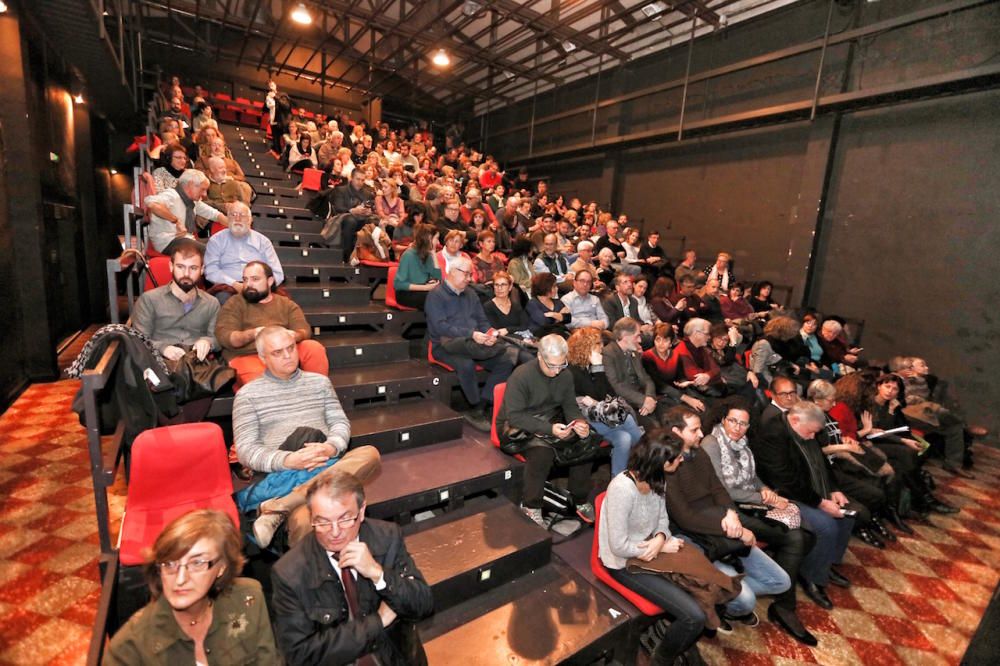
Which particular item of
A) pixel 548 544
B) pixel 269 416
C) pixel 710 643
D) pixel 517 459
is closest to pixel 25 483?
pixel 269 416

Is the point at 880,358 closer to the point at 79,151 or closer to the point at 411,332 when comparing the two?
the point at 411,332

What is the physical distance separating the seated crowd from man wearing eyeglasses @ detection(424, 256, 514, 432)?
0.02 metres

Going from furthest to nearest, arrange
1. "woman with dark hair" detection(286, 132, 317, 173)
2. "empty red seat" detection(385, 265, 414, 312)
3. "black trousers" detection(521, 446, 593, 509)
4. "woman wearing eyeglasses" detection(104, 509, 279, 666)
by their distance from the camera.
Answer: "woman with dark hair" detection(286, 132, 317, 173) < "empty red seat" detection(385, 265, 414, 312) < "black trousers" detection(521, 446, 593, 509) < "woman wearing eyeglasses" detection(104, 509, 279, 666)

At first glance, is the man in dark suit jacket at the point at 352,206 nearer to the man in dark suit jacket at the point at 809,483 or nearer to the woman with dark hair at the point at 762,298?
the man in dark suit jacket at the point at 809,483

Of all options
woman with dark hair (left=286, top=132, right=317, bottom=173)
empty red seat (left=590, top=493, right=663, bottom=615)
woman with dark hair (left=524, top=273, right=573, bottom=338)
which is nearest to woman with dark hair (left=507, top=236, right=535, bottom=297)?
woman with dark hair (left=524, top=273, right=573, bottom=338)

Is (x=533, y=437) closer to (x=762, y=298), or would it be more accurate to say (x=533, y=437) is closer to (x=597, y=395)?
(x=597, y=395)

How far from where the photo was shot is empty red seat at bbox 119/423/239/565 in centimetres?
206

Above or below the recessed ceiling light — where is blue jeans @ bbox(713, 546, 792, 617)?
below

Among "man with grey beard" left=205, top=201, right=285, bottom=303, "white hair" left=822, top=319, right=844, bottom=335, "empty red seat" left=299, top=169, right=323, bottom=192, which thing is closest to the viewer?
"man with grey beard" left=205, top=201, right=285, bottom=303

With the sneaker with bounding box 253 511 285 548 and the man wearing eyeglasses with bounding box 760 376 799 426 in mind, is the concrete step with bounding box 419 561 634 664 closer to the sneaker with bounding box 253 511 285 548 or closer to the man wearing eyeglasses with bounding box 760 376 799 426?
the sneaker with bounding box 253 511 285 548

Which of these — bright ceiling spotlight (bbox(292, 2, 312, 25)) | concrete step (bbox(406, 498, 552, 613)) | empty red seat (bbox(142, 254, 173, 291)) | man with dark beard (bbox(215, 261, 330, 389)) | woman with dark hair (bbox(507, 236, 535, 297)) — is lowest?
concrete step (bbox(406, 498, 552, 613))

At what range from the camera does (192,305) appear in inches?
117

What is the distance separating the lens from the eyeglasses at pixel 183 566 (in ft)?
4.34

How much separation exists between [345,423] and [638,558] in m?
1.64
